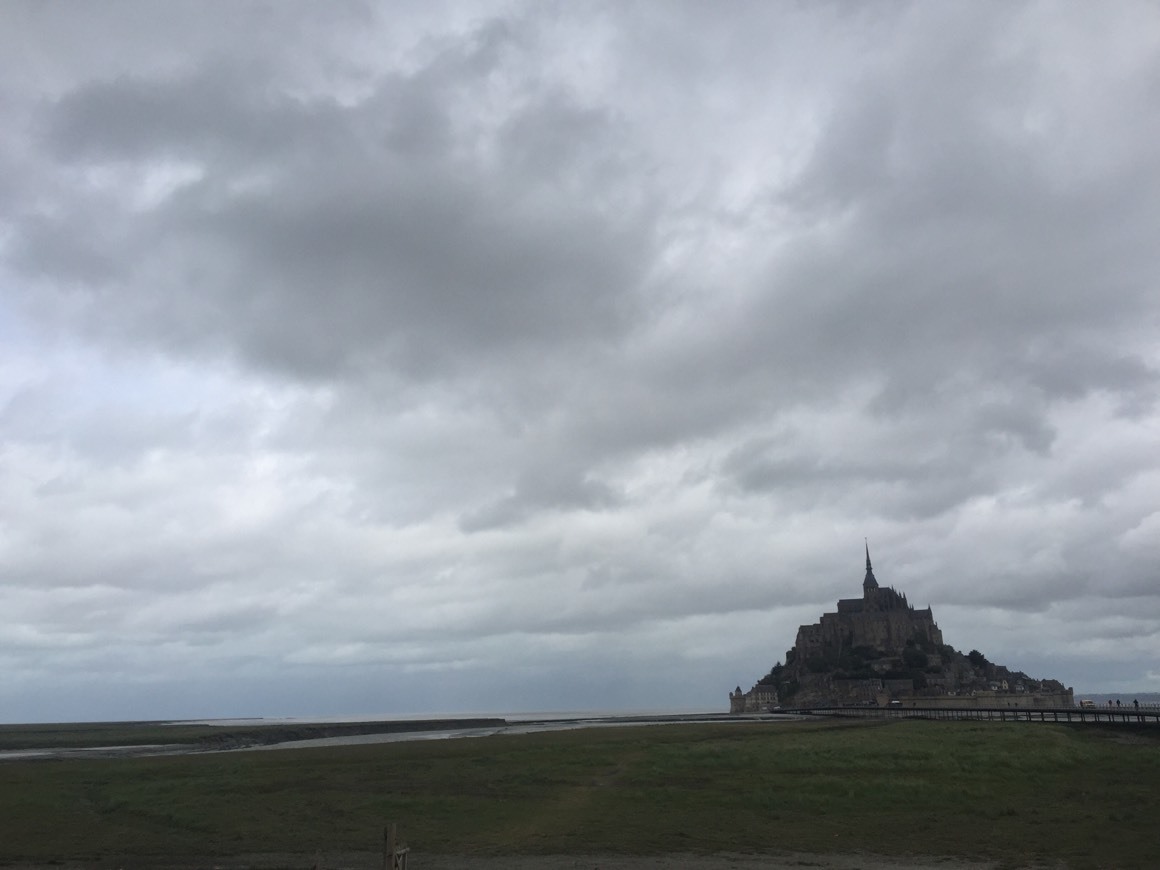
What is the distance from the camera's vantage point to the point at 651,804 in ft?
121

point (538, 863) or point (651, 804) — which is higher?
point (538, 863)

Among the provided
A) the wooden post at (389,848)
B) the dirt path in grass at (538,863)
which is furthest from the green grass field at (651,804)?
the wooden post at (389,848)

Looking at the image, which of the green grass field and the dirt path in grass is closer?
the dirt path in grass

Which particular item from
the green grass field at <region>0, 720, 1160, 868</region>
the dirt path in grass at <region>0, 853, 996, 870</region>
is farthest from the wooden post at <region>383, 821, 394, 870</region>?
the green grass field at <region>0, 720, 1160, 868</region>

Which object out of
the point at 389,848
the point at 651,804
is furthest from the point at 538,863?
the point at 651,804

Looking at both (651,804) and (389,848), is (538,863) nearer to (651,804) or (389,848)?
(389,848)

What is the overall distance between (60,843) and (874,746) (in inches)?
1686

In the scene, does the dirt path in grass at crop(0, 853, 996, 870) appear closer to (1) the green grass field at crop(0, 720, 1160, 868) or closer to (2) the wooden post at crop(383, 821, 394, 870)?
(1) the green grass field at crop(0, 720, 1160, 868)

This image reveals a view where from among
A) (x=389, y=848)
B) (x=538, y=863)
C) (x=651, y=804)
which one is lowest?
(x=651, y=804)

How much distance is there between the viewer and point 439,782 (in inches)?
1764

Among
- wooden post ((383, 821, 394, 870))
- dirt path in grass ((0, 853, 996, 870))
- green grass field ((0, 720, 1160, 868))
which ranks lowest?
green grass field ((0, 720, 1160, 868))

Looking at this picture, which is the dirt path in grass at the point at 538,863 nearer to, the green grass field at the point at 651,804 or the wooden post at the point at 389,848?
the green grass field at the point at 651,804

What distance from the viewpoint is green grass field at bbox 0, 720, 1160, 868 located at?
2967 centimetres

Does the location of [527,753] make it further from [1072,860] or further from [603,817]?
[1072,860]
